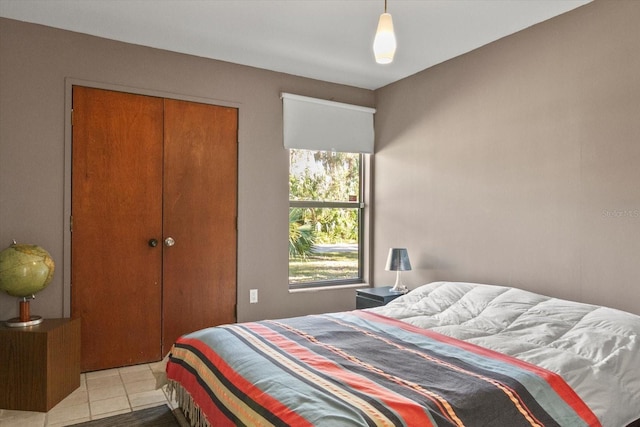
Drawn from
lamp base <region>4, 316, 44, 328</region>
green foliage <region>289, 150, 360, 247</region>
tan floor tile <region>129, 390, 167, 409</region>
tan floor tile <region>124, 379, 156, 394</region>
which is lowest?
tan floor tile <region>124, 379, 156, 394</region>

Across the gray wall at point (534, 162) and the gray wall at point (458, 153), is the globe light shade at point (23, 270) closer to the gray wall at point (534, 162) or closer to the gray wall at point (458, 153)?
the gray wall at point (458, 153)

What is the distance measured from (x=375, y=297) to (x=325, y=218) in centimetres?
106

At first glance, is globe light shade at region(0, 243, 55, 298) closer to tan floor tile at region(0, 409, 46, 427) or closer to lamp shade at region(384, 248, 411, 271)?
tan floor tile at region(0, 409, 46, 427)

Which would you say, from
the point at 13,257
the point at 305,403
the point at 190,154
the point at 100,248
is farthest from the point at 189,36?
the point at 305,403

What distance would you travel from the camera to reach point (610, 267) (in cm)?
265

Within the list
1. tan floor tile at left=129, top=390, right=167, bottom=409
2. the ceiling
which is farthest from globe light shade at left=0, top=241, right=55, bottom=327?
the ceiling

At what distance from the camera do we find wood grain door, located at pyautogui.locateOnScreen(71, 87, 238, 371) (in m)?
3.32

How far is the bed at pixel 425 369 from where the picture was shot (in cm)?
153

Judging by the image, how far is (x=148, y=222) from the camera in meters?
3.52

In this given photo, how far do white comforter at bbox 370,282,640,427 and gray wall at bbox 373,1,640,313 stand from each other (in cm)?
39

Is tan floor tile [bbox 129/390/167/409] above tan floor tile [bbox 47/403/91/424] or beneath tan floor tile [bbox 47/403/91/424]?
above

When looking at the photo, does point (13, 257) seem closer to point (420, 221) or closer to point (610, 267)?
point (420, 221)

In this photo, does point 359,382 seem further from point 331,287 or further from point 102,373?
point 331,287

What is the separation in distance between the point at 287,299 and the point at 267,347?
2.05m
